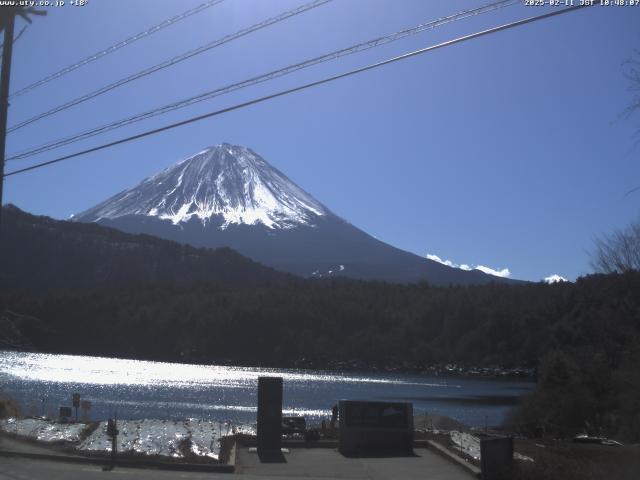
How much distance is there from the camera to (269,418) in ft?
64.8

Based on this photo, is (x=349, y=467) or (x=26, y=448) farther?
(x=26, y=448)

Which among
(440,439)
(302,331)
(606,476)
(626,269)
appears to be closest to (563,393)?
(626,269)

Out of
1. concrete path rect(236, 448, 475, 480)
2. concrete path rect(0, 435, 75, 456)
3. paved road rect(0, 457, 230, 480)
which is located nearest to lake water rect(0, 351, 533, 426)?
concrete path rect(0, 435, 75, 456)

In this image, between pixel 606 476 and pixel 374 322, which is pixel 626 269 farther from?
pixel 374 322

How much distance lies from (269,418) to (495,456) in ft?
19.8

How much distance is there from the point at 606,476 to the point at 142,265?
187602mm

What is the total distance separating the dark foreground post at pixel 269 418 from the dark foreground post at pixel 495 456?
5533 millimetres

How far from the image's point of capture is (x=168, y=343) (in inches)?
5915

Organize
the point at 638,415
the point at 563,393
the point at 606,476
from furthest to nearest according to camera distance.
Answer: the point at 563,393 < the point at 638,415 < the point at 606,476

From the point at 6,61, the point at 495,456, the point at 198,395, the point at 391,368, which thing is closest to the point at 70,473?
the point at 495,456

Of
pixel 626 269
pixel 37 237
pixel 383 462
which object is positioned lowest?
pixel 383 462

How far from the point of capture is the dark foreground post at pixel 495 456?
15.6 m

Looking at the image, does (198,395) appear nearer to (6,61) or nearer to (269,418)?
(269,418)

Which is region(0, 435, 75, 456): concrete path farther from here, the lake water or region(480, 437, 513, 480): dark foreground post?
the lake water
